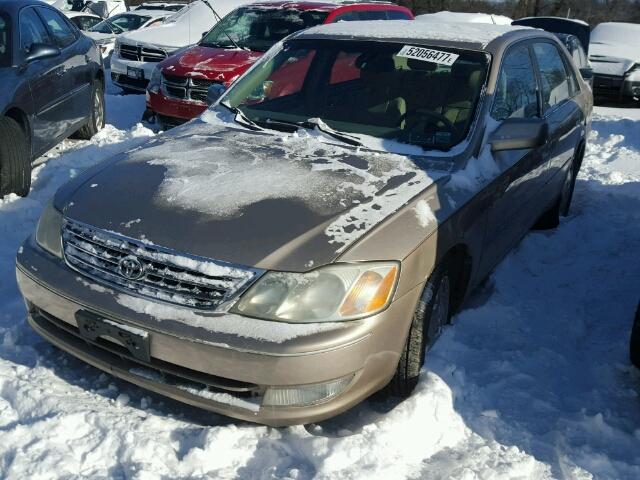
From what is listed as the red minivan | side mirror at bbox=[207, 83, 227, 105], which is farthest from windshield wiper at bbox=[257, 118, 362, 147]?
the red minivan

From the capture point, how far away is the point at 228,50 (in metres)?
8.09

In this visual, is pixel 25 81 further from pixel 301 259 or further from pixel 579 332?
pixel 579 332

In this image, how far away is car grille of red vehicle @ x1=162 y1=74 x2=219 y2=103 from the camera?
7633 millimetres

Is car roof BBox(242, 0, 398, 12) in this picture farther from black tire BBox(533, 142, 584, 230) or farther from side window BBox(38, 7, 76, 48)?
black tire BBox(533, 142, 584, 230)

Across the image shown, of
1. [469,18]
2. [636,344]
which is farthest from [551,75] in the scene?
[469,18]

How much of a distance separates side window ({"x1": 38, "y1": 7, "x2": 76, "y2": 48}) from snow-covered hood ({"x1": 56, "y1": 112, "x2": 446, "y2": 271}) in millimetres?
3593

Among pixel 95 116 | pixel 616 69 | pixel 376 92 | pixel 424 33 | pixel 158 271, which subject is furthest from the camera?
pixel 616 69

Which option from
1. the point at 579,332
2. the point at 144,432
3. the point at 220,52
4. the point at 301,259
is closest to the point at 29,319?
the point at 144,432

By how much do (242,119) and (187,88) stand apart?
3.95 metres

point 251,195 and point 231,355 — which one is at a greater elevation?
point 251,195

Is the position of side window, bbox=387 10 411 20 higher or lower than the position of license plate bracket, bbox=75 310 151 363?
lower

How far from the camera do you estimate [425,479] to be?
261 centimetres

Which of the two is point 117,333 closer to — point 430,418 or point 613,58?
point 430,418

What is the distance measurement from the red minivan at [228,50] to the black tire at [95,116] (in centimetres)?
53
